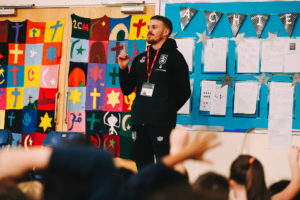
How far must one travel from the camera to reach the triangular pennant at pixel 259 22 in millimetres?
3061

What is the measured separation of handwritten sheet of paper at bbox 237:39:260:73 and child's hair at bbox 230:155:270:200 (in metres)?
1.74

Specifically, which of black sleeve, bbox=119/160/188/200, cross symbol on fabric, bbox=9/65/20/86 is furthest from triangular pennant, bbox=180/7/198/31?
black sleeve, bbox=119/160/188/200

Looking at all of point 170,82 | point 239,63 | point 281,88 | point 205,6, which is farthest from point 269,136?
point 205,6

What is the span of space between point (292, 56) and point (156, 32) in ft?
4.38

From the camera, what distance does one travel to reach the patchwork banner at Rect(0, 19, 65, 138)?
11.6ft

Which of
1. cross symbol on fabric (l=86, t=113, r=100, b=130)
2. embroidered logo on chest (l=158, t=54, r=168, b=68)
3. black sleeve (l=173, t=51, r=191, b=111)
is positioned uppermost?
embroidered logo on chest (l=158, t=54, r=168, b=68)

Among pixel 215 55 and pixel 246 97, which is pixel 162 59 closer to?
pixel 215 55

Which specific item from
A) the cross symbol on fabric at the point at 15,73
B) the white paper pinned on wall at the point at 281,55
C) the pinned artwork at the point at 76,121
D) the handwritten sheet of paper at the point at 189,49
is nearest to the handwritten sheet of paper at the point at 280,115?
Result: the white paper pinned on wall at the point at 281,55

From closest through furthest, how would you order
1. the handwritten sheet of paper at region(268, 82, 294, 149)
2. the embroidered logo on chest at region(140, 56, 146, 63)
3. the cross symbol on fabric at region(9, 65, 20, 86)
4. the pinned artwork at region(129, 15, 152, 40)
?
the embroidered logo on chest at region(140, 56, 146, 63) < the handwritten sheet of paper at region(268, 82, 294, 149) < the pinned artwork at region(129, 15, 152, 40) < the cross symbol on fabric at region(9, 65, 20, 86)

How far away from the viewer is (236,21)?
10.2 ft

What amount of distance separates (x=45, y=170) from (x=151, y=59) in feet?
6.11

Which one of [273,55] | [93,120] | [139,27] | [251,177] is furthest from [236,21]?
[251,177]

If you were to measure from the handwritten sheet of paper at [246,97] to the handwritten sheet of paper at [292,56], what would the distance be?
1.06 feet

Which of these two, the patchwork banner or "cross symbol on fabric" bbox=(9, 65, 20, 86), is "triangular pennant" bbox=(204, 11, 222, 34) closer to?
the patchwork banner
